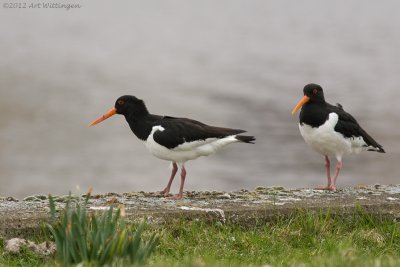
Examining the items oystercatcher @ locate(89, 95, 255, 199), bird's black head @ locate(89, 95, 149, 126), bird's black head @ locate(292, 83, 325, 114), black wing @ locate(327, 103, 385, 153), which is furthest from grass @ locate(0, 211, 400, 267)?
bird's black head @ locate(292, 83, 325, 114)

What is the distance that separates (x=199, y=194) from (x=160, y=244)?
2255 mm

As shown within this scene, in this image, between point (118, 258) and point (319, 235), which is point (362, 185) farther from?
point (118, 258)

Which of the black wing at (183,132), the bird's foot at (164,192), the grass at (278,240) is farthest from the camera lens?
the bird's foot at (164,192)

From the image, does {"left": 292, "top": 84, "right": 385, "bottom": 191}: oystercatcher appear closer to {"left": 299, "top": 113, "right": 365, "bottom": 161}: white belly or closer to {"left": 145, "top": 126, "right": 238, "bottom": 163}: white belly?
{"left": 299, "top": 113, "right": 365, "bottom": 161}: white belly

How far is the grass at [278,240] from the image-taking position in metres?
7.61

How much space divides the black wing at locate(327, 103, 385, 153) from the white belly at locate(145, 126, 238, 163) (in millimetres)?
1698

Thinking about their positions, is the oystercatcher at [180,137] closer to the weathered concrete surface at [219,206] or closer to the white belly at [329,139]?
the weathered concrete surface at [219,206]

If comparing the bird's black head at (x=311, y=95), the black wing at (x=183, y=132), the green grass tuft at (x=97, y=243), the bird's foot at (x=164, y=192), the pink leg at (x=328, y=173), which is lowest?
the green grass tuft at (x=97, y=243)

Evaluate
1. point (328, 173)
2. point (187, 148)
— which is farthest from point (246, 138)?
point (328, 173)

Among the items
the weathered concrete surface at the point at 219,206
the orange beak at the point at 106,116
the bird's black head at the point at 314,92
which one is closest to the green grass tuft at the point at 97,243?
the weathered concrete surface at the point at 219,206

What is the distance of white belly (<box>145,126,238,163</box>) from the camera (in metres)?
9.70

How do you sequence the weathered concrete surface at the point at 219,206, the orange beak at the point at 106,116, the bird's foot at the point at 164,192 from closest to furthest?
the weathered concrete surface at the point at 219,206 → the bird's foot at the point at 164,192 → the orange beak at the point at 106,116

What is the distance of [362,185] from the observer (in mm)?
→ 11086

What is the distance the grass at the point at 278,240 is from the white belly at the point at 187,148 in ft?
4.83
